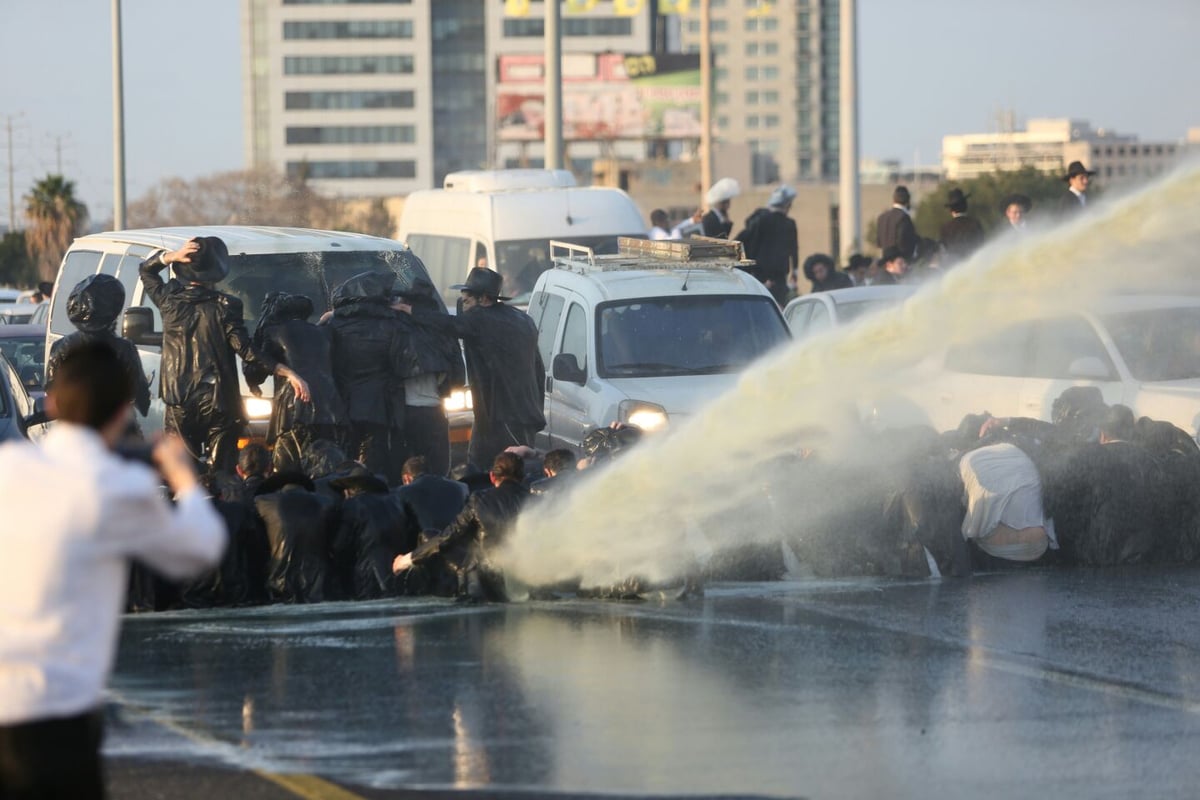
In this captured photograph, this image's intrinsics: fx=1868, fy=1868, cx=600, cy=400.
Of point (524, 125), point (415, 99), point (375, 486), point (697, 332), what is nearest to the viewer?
point (375, 486)

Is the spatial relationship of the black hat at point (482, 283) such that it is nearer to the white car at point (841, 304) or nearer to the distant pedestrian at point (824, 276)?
the white car at point (841, 304)

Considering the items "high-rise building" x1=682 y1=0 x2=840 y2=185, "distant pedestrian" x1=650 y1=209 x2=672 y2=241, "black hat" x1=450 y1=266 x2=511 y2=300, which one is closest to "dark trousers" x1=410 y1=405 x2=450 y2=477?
"black hat" x1=450 y1=266 x2=511 y2=300

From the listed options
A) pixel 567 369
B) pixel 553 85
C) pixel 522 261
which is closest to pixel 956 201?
pixel 522 261

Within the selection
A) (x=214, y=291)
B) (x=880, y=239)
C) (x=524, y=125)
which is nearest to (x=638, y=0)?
(x=524, y=125)

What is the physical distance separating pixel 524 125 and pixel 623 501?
95.0 m

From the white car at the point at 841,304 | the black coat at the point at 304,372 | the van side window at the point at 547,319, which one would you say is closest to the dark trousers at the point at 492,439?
the black coat at the point at 304,372

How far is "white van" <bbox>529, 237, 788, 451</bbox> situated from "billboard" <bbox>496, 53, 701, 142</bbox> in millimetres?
88961

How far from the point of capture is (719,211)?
19.7 meters

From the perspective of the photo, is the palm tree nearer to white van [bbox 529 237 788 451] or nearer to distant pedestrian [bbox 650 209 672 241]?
distant pedestrian [bbox 650 209 672 241]

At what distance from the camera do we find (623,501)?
400 inches

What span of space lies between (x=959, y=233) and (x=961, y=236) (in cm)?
6

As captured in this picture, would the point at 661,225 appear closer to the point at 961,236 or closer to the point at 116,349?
the point at 961,236

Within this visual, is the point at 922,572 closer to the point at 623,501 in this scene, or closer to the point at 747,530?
the point at 747,530

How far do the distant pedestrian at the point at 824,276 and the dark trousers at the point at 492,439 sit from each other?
6.37 m
